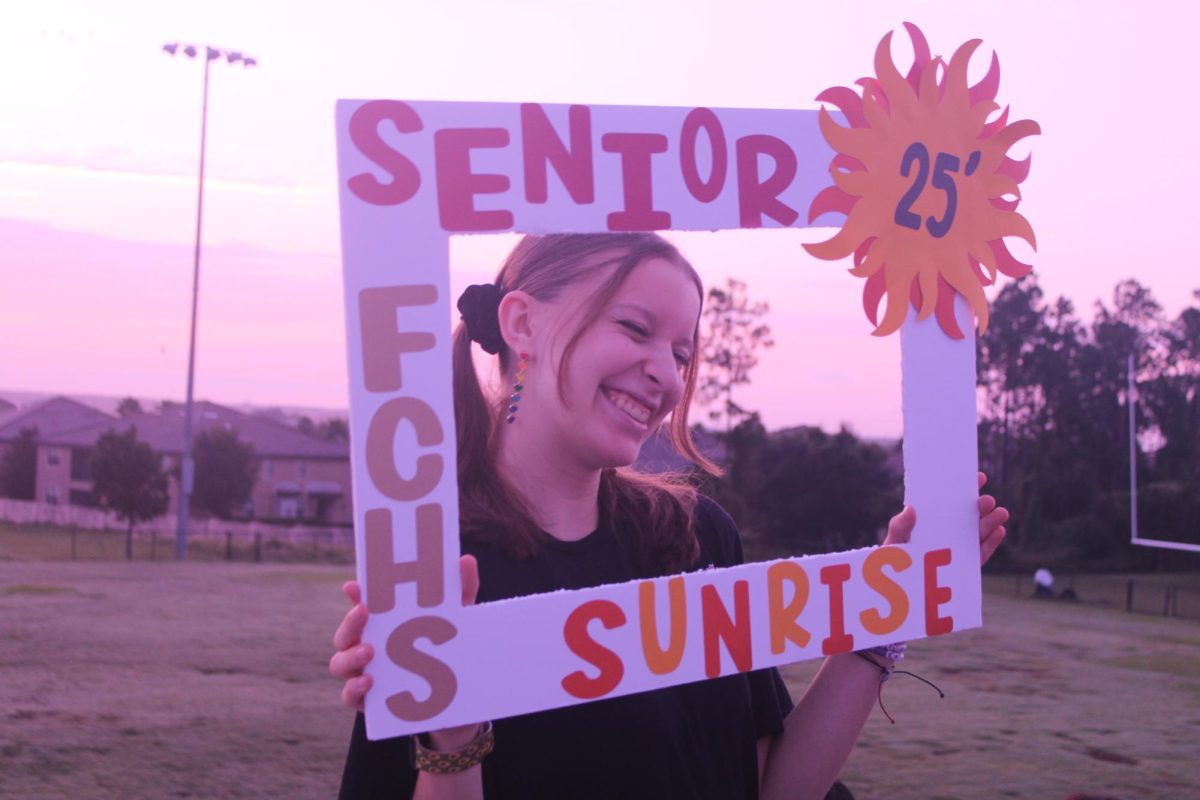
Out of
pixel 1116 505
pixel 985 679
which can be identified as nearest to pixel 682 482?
pixel 985 679

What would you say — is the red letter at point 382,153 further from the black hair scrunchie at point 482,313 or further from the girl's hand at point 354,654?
the girl's hand at point 354,654

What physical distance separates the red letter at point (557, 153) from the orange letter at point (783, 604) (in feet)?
1.92

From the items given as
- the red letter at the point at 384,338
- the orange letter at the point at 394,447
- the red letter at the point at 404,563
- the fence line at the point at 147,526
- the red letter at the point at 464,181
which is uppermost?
the red letter at the point at 464,181

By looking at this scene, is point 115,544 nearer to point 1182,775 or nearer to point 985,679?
point 985,679

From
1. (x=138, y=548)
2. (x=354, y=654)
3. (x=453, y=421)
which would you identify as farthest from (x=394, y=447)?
(x=138, y=548)

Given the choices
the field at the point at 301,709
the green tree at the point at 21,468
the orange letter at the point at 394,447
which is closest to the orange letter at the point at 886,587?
the orange letter at the point at 394,447

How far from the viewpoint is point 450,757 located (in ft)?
4.68

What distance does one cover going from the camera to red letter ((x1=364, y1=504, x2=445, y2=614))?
1416 millimetres

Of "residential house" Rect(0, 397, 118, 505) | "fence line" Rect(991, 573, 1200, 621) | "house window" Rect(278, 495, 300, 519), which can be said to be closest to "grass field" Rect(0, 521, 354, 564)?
"residential house" Rect(0, 397, 118, 505)

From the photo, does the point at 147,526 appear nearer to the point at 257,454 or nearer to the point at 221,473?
the point at 221,473

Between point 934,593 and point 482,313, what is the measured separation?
81cm

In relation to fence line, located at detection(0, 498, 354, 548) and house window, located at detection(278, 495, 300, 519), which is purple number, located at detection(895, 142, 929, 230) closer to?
fence line, located at detection(0, 498, 354, 548)

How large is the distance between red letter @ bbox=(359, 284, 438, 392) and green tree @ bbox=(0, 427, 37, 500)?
90.0 ft

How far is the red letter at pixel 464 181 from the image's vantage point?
1491 mm
